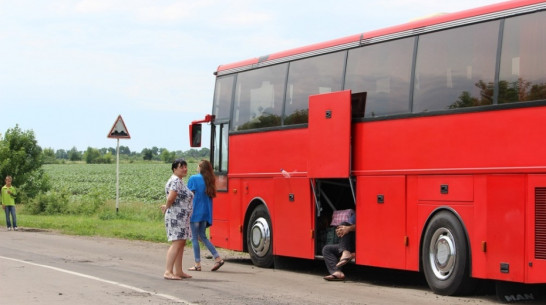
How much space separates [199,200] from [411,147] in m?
4.22

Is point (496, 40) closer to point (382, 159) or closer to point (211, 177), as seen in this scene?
point (382, 159)

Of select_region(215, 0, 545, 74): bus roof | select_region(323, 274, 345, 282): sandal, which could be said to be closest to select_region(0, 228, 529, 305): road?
select_region(323, 274, 345, 282): sandal

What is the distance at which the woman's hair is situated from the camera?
616 inches

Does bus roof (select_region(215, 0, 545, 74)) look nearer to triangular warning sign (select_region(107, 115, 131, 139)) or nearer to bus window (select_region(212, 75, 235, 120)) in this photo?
bus window (select_region(212, 75, 235, 120))

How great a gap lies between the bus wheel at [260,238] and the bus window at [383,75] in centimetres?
362

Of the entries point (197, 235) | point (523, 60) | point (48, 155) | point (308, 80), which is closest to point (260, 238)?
point (197, 235)

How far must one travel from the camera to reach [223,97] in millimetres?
18625

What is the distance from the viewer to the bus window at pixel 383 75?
13352mm

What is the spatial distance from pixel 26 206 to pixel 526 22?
96.9 feet

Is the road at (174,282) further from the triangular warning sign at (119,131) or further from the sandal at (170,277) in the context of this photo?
the triangular warning sign at (119,131)

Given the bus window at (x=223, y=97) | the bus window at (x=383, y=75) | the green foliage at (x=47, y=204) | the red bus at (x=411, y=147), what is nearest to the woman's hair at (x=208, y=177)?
the red bus at (x=411, y=147)

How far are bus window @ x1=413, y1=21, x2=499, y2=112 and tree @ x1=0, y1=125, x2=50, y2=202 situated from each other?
1119 inches

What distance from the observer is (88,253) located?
18.6 meters

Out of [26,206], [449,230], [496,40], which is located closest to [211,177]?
[449,230]
